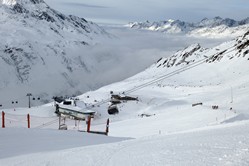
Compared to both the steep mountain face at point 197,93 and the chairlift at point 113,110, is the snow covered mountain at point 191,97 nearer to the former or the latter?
the steep mountain face at point 197,93

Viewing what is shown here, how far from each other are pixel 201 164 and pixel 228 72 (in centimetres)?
8395

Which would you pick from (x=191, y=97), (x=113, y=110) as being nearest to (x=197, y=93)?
(x=191, y=97)

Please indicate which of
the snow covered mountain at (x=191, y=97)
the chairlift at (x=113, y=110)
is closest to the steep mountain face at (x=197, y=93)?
the snow covered mountain at (x=191, y=97)

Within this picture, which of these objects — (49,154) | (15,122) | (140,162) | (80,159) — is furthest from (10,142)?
(15,122)

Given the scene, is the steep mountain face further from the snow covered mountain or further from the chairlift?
the chairlift

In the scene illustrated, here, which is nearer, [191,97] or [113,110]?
[191,97]

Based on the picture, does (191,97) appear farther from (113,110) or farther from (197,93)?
(113,110)

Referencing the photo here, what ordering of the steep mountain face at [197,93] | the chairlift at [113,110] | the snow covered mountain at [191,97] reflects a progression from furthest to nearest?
1. the chairlift at [113,110]
2. the steep mountain face at [197,93]
3. the snow covered mountain at [191,97]

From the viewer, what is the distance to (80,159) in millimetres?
10492

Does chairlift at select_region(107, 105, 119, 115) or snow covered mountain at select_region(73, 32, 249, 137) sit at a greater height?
snow covered mountain at select_region(73, 32, 249, 137)

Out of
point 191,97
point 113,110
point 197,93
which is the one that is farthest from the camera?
point 197,93

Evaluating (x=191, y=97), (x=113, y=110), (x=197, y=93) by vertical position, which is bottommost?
(x=113, y=110)

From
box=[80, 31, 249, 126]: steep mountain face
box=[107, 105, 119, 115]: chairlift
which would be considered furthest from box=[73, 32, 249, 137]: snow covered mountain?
box=[107, 105, 119, 115]: chairlift

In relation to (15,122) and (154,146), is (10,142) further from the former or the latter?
(15,122)
